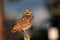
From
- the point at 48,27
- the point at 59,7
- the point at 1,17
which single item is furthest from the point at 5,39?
the point at 59,7

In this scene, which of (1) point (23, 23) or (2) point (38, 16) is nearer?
(1) point (23, 23)

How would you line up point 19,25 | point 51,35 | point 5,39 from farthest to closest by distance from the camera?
point 51,35 → point 5,39 → point 19,25

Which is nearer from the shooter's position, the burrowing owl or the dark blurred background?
the burrowing owl

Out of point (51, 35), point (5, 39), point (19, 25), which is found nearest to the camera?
point (19, 25)

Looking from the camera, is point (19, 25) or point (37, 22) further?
point (37, 22)

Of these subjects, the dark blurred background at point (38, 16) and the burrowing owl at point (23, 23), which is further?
the dark blurred background at point (38, 16)

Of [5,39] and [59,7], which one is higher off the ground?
[59,7]

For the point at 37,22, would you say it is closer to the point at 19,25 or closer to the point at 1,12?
the point at 1,12
